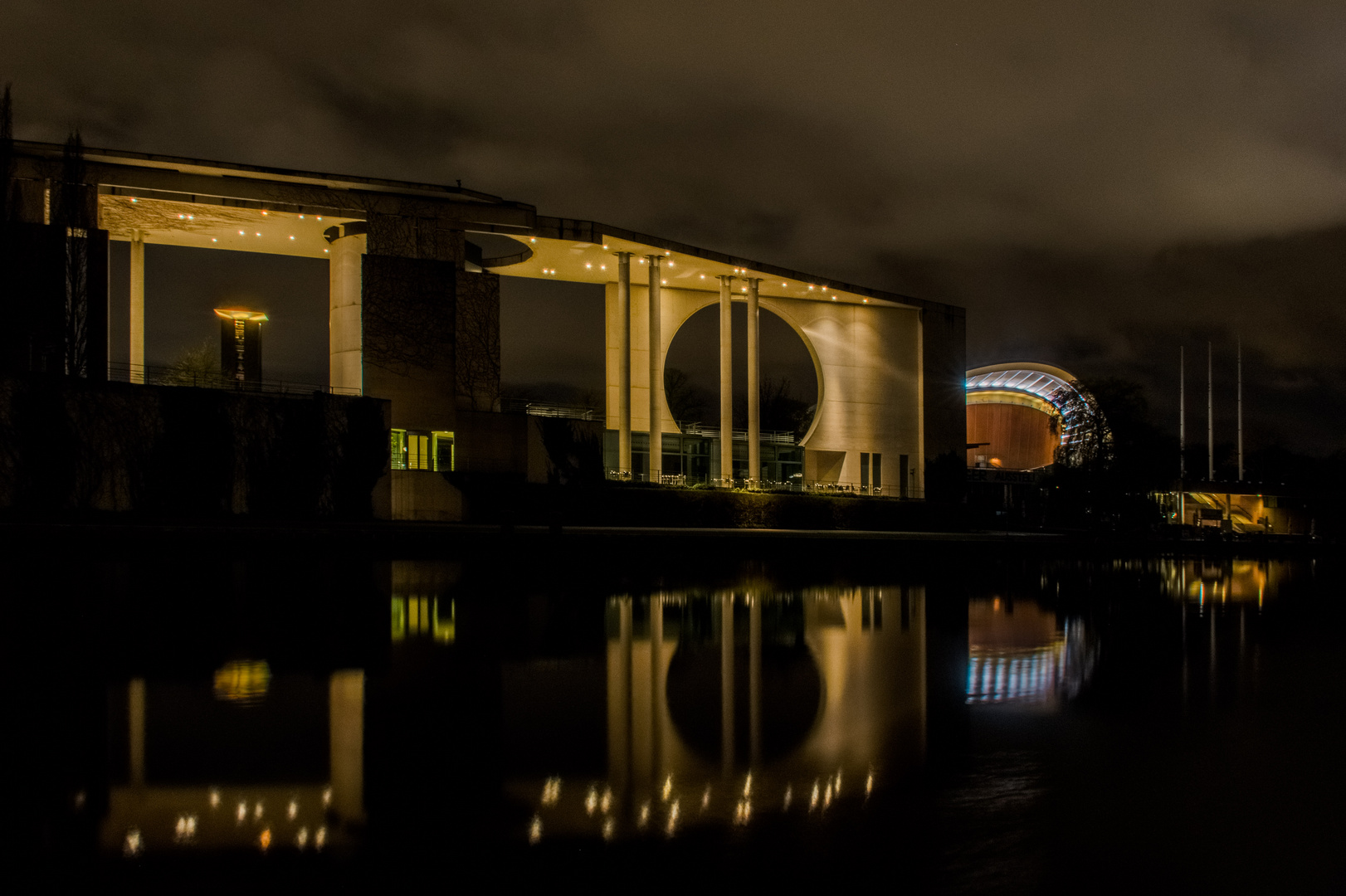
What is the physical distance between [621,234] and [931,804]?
2787 centimetres

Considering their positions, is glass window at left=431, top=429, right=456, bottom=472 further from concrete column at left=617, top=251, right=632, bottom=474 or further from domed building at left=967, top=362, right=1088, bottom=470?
domed building at left=967, top=362, right=1088, bottom=470

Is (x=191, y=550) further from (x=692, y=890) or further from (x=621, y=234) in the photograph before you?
(x=621, y=234)

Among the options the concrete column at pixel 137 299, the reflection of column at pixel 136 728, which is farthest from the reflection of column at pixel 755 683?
the concrete column at pixel 137 299

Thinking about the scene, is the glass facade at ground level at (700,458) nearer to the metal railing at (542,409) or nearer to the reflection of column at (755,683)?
the metal railing at (542,409)

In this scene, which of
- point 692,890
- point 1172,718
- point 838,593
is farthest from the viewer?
point 838,593

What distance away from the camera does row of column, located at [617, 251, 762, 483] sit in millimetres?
33469

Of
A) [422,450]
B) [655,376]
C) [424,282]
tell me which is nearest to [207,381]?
[422,450]

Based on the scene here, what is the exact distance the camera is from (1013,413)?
2485 inches

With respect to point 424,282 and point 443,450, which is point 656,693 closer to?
point 443,450

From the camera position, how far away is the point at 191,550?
55.7 ft

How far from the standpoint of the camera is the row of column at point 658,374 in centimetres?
3347

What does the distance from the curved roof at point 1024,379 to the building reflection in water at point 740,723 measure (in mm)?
50327

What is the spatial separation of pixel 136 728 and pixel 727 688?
166 inches

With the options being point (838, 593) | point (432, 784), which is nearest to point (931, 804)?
point (432, 784)
